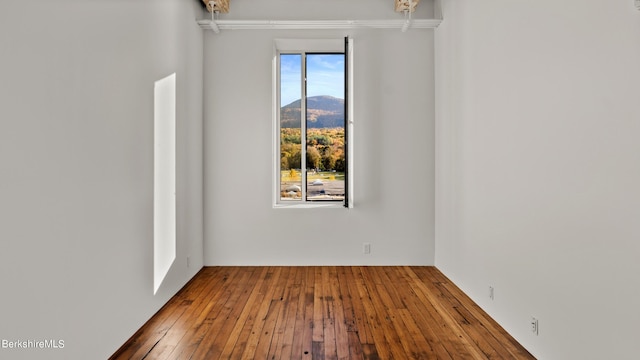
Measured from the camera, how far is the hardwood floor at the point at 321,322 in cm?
219

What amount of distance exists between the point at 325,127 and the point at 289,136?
458mm

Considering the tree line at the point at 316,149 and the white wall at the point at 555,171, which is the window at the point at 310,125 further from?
the white wall at the point at 555,171

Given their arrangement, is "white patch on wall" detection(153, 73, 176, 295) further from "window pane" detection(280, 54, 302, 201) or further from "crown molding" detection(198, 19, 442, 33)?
"window pane" detection(280, 54, 302, 201)

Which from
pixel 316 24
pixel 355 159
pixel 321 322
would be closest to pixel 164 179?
pixel 321 322

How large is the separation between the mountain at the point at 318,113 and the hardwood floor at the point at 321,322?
1.83 m

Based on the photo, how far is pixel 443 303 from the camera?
298cm

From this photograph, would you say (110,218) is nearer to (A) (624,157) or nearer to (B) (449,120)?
(A) (624,157)

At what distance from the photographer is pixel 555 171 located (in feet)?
6.47

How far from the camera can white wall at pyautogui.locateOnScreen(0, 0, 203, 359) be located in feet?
4.81

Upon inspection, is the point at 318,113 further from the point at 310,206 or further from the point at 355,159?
the point at 310,206

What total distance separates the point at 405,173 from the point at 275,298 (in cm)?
203

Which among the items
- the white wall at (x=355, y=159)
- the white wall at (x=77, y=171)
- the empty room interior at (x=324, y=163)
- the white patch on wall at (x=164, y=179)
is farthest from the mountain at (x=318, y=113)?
the white wall at (x=77, y=171)

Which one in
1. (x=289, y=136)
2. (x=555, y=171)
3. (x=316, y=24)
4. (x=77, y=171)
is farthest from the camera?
(x=289, y=136)

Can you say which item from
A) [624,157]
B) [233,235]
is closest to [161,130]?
[233,235]
